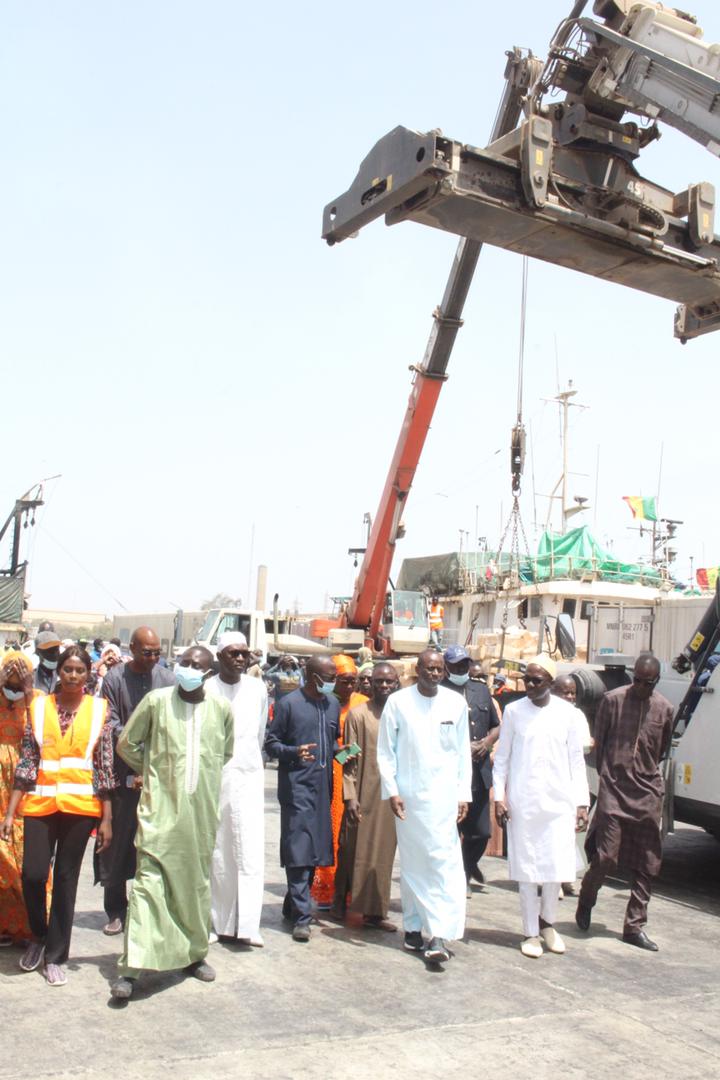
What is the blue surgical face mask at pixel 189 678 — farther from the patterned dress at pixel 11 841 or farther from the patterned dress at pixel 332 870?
the patterned dress at pixel 332 870

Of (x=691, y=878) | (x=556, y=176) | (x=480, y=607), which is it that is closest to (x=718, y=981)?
(x=691, y=878)

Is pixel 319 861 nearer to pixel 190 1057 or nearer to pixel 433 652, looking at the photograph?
pixel 433 652

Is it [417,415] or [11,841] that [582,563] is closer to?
[417,415]

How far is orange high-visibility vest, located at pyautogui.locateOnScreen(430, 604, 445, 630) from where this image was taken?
22.0 meters

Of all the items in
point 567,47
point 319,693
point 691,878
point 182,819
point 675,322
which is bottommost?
point 691,878

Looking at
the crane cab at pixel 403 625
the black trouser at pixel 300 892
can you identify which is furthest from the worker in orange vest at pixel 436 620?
the black trouser at pixel 300 892

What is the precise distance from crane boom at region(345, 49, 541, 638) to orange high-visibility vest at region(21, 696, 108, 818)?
34.5 feet

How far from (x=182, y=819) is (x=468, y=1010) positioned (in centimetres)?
164

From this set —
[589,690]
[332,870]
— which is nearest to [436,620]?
[589,690]

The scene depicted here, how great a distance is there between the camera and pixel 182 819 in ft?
17.2

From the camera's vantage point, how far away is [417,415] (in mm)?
17000

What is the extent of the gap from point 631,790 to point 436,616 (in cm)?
1625

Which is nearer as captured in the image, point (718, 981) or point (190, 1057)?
point (190, 1057)

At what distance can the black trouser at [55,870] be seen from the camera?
5184mm
